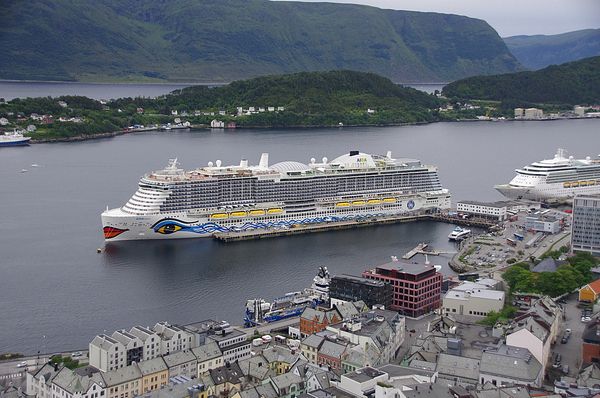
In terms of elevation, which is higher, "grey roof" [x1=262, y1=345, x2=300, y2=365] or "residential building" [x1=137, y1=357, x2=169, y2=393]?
"grey roof" [x1=262, y1=345, x2=300, y2=365]

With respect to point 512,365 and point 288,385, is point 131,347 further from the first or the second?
point 512,365

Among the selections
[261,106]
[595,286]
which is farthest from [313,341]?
[261,106]

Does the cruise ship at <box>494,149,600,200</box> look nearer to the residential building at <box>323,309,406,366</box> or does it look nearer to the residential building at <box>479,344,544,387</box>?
the residential building at <box>323,309,406,366</box>

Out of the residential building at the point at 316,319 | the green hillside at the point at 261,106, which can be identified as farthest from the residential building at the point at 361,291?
the green hillside at the point at 261,106

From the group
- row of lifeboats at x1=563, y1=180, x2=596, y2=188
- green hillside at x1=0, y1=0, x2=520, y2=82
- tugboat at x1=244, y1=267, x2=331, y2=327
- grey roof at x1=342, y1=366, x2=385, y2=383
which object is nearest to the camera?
grey roof at x1=342, y1=366, x2=385, y2=383

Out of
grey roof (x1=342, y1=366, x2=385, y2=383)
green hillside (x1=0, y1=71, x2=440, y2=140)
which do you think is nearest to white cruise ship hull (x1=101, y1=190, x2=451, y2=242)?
grey roof (x1=342, y1=366, x2=385, y2=383)

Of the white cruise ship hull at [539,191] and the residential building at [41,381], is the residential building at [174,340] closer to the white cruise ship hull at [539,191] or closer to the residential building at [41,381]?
the residential building at [41,381]
